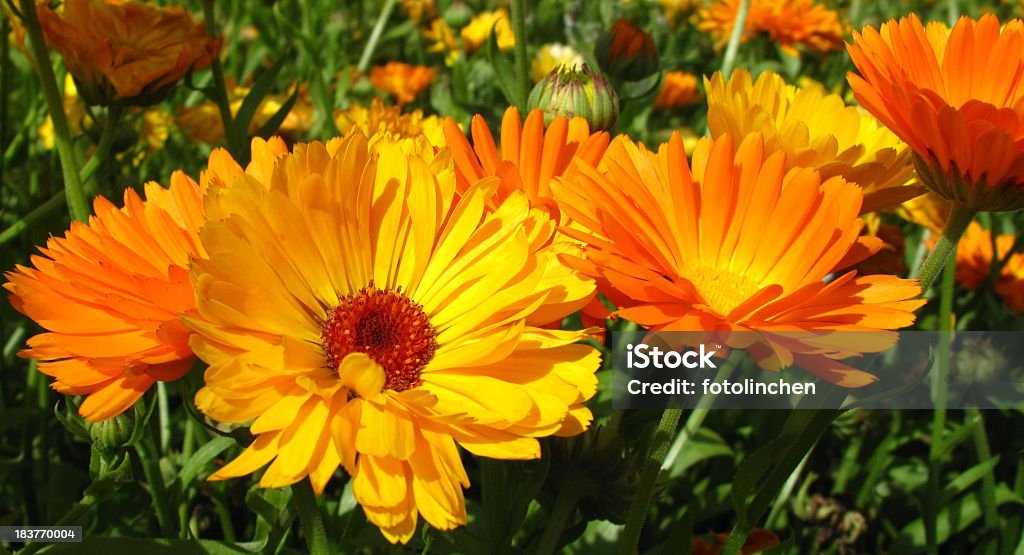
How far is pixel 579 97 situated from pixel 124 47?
75 centimetres

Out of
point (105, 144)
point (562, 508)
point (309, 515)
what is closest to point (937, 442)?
point (562, 508)

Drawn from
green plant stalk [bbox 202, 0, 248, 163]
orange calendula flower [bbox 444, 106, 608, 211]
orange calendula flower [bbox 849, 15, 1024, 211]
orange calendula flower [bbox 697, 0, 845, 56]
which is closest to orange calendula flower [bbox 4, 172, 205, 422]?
orange calendula flower [bbox 444, 106, 608, 211]

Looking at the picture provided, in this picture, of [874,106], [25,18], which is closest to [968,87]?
[874,106]

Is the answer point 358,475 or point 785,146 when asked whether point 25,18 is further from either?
point 785,146

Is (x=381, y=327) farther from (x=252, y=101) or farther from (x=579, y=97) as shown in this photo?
(x=252, y=101)

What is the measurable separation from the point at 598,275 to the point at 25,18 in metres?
1.02

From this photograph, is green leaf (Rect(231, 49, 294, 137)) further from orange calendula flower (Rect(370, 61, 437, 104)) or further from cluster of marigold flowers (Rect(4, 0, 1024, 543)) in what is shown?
orange calendula flower (Rect(370, 61, 437, 104))

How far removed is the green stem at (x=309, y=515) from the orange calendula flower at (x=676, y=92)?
115 inches

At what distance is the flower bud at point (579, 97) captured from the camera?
1.47 metres

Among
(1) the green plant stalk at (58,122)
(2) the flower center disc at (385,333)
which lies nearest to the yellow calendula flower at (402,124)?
(1) the green plant stalk at (58,122)

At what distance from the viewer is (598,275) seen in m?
0.89

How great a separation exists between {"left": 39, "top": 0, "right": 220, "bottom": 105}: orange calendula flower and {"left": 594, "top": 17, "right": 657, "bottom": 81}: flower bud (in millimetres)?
833

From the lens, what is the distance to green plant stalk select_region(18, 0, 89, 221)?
53.0 inches

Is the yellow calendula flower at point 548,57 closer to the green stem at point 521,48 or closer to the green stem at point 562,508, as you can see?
the green stem at point 521,48
